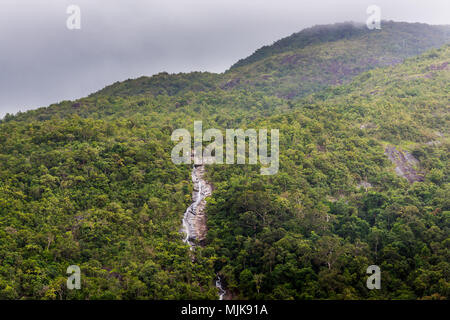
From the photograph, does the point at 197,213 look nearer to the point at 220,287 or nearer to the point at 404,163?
the point at 220,287

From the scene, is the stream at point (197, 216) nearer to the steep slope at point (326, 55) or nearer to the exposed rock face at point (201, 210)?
the exposed rock face at point (201, 210)

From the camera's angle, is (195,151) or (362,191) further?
(195,151)

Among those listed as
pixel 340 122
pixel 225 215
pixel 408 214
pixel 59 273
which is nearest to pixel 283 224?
pixel 225 215

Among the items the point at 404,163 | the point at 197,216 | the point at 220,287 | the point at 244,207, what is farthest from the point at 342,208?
the point at 404,163

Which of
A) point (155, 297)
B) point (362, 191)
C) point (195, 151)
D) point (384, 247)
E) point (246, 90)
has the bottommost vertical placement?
point (155, 297)

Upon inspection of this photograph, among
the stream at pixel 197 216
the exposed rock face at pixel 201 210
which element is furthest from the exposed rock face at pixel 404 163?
the stream at pixel 197 216

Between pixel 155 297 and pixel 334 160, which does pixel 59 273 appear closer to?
pixel 155 297

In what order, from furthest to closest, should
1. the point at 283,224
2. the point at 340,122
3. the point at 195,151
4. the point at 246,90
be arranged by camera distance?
1. the point at 246,90
2. the point at 340,122
3. the point at 195,151
4. the point at 283,224
